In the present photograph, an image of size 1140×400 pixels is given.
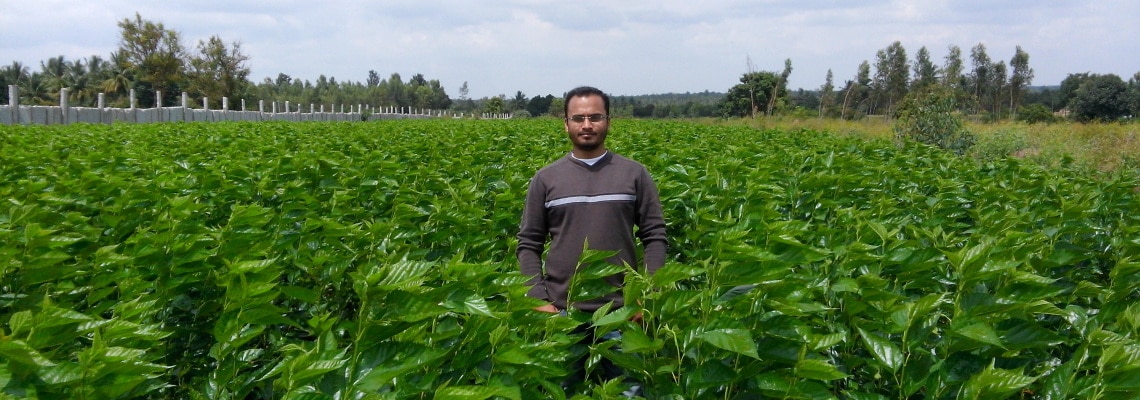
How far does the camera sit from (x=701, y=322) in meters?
1.97

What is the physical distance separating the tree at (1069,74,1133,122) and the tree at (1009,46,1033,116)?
4825 millimetres

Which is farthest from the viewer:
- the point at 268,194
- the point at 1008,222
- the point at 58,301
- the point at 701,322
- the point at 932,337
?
the point at 268,194

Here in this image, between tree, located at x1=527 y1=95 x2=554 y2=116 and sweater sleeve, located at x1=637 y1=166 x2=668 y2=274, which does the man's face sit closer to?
sweater sleeve, located at x1=637 y1=166 x2=668 y2=274

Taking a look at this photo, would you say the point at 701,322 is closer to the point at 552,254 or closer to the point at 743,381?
the point at 743,381

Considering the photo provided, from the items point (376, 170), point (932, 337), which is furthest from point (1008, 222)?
point (376, 170)

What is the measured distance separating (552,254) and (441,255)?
691 mm

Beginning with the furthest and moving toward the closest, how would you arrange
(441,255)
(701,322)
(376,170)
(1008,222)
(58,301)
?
1. (376,170)
2. (1008,222)
3. (441,255)
4. (58,301)
5. (701,322)

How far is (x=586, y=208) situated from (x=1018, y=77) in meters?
83.2

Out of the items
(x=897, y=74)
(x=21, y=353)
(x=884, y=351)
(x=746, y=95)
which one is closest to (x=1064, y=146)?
(x=884, y=351)

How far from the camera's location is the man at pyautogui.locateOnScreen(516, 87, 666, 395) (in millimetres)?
3273

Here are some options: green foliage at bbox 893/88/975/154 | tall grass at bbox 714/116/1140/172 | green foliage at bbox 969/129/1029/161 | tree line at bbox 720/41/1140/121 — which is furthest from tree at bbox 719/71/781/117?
green foliage at bbox 893/88/975/154

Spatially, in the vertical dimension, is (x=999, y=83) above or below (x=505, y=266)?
above

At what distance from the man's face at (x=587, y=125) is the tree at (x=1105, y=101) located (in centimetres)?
7355

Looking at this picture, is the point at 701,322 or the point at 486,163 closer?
the point at 701,322
